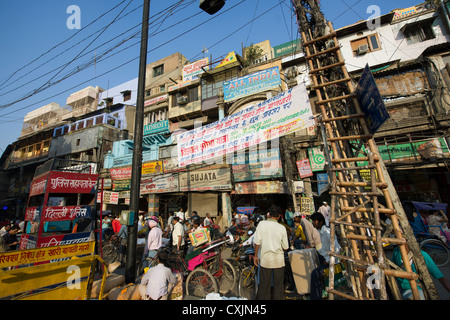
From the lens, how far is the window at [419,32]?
14664mm

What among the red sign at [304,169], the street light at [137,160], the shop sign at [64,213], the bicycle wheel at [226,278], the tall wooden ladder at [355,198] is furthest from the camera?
the red sign at [304,169]

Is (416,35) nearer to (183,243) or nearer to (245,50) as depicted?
(245,50)

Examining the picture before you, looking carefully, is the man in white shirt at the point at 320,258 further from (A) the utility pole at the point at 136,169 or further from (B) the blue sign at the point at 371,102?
(A) the utility pole at the point at 136,169

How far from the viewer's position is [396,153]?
40.0 ft

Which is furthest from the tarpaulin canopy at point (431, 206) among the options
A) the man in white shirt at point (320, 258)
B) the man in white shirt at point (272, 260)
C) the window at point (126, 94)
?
the window at point (126, 94)

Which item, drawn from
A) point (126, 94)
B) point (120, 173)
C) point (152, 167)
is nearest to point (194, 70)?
point (152, 167)

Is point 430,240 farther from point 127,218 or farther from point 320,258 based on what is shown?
point 127,218

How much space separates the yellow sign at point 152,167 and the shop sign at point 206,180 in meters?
2.80

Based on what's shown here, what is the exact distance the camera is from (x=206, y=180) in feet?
43.7

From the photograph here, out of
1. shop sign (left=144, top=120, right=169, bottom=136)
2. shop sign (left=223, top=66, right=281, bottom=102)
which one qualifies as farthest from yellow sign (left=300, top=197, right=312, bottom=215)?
shop sign (left=144, top=120, right=169, bottom=136)

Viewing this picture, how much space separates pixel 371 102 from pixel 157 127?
2140 centimetres

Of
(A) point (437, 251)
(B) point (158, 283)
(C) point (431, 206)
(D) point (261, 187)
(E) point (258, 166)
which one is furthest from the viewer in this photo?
(E) point (258, 166)
